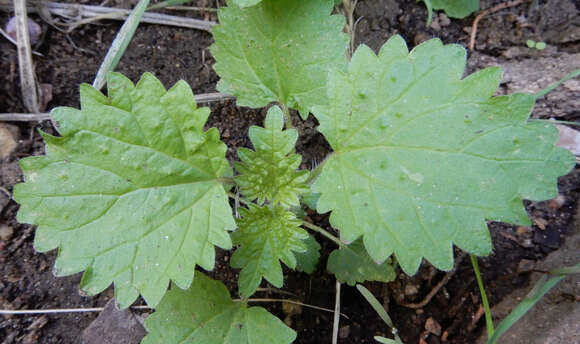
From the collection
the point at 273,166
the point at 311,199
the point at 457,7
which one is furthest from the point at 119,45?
the point at 457,7

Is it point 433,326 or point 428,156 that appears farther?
point 433,326

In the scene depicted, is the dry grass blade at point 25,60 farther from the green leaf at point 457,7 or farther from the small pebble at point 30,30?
the green leaf at point 457,7

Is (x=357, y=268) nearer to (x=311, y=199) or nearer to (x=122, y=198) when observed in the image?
(x=311, y=199)

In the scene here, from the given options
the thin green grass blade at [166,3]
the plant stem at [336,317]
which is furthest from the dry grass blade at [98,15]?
the plant stem at [336,317]

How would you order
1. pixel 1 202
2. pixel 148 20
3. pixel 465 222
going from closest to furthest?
pixel 465 222 → pixel 1 202 → pixel 148 20

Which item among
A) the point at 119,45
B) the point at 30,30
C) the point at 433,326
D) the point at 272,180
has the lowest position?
the point at 433,326

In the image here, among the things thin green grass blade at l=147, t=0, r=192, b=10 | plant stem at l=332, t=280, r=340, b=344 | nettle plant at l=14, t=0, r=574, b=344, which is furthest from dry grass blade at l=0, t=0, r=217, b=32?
plant stem at l=332, t=280, r=340, b=344

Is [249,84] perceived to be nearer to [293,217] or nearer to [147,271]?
[293,217]

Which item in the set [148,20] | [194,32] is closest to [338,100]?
[194,32]
